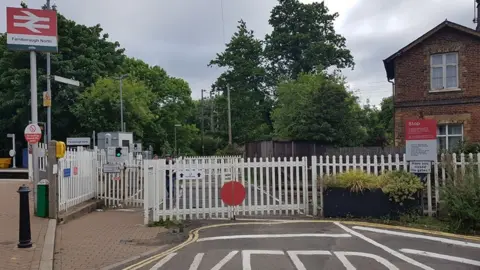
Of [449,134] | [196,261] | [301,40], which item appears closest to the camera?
[196,261]

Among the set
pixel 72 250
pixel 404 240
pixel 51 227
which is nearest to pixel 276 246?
pixel 404 240

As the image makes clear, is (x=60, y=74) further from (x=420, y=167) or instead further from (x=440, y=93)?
(x=420, y=167)

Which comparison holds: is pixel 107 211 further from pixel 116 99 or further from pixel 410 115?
pixel 116 99

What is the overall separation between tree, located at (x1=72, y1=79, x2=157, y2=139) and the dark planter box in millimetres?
29902

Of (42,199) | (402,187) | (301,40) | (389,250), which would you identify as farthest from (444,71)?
(301,40)

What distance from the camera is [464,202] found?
10008 millimetres

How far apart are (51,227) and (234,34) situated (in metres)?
51.6

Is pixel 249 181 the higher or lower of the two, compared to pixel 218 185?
higher

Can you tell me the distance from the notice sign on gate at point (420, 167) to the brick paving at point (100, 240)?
5.84m

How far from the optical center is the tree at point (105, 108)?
38.7 metres

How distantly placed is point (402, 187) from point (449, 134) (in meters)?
14.7

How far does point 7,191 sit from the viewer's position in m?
19.2

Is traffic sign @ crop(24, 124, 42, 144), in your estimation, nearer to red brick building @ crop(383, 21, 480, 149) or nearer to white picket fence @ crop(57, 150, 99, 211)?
white picket fence @ crop(57, 150, 99, 211)

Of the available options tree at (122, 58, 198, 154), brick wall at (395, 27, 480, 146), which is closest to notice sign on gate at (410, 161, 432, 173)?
brick wall at (395, 27, 480, 146)
